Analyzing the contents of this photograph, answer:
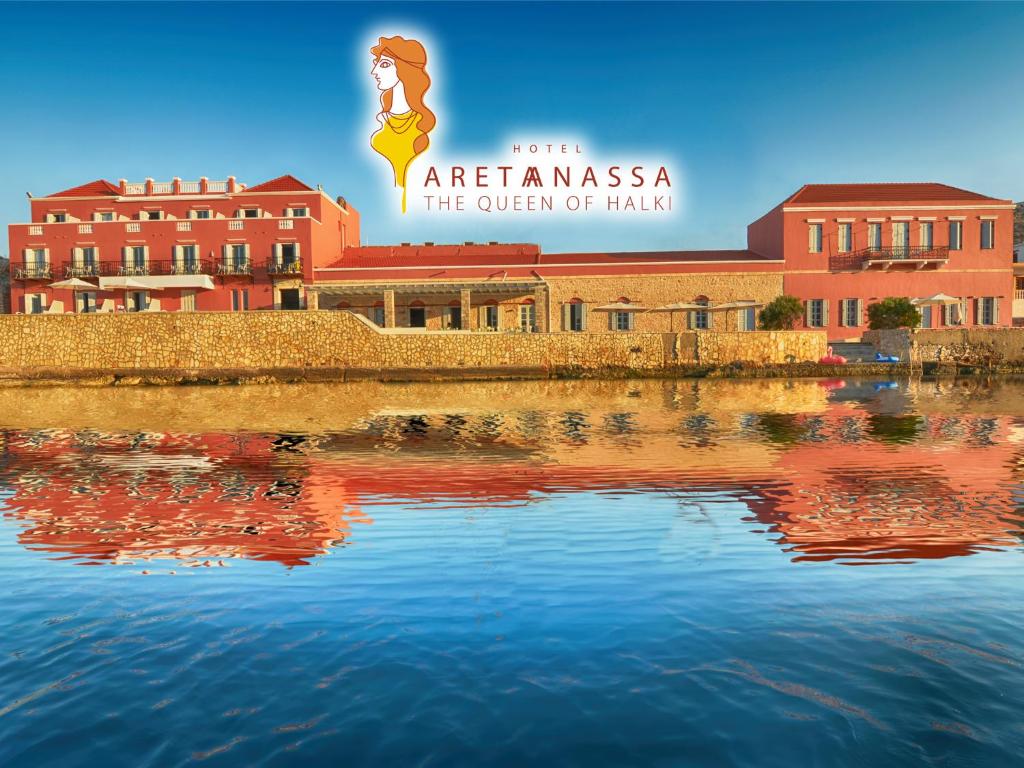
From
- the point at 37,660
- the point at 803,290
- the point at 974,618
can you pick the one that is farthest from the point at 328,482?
the point at 803,290

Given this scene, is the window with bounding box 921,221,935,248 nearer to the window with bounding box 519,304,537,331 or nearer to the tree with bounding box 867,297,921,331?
the tree with bounding box 867,297,921,331

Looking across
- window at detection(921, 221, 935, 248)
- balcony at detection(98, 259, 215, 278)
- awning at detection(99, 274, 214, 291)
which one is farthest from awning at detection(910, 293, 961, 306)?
balcony at detection(98, 259, 215, 278)

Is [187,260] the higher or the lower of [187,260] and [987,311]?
the higher

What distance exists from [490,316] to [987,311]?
23380 millimetres

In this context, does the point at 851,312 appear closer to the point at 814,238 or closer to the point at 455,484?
the point at 814,238

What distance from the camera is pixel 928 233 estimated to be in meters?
39.4

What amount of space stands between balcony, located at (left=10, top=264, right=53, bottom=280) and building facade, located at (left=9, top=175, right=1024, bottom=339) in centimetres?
7

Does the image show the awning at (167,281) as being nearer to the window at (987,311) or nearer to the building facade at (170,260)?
the building facade at (170,260)

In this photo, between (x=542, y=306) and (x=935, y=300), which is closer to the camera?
(x=935, y=300)

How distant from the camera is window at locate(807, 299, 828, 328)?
130 feet

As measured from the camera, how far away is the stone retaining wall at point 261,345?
32938 millimetres

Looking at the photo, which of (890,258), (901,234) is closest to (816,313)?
(890,258)

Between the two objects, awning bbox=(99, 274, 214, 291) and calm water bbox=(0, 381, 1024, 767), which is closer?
calm water bbox=(0, 381, 1024, 767)

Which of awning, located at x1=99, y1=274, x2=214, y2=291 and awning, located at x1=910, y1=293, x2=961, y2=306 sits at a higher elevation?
awning, located at x1=99, y1=274, x2=214, y2=291
